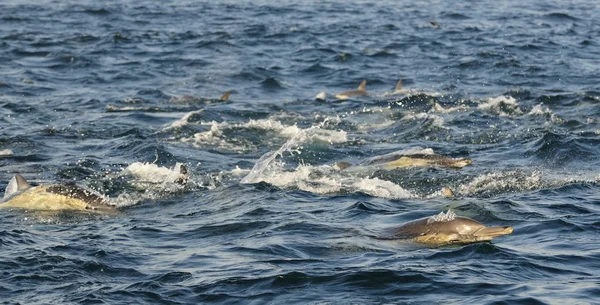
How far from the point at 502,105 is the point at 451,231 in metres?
10.2

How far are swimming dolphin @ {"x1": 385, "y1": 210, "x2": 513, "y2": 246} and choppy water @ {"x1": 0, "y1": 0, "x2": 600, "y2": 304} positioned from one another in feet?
0.51

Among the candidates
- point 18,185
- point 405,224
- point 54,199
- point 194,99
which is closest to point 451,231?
point 405,224

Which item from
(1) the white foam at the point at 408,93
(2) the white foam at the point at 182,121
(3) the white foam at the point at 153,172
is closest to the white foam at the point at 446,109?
(1) the white foam at the point at 408,93

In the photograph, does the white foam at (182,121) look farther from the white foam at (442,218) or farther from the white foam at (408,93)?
the white foam at (442,218)

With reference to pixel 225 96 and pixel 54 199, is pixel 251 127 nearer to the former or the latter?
pixel 225 96

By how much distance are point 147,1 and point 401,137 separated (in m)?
22.9

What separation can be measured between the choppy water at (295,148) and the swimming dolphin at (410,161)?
0.24 meters

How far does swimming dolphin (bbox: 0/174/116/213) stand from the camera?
1238 centimetres

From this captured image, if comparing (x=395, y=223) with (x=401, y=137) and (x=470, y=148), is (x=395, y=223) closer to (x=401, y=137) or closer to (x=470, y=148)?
(x=470, y=148)

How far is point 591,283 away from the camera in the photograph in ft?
30.4

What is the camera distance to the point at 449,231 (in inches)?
413

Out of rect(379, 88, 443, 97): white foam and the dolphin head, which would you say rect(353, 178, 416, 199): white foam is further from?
rect(379, 88, 443, 97): white foam

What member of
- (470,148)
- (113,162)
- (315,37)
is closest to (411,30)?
(315,37)

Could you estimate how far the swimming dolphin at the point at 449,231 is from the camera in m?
10.5
